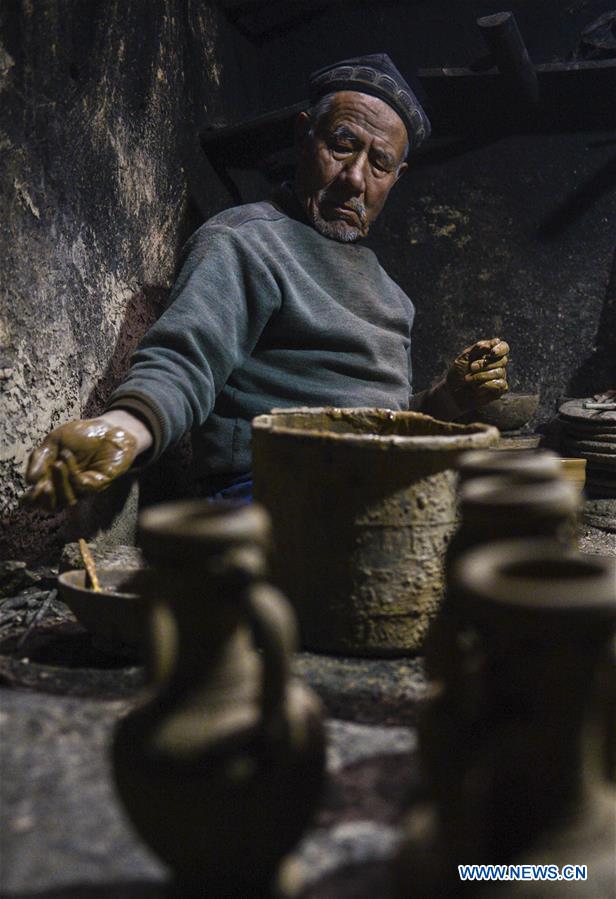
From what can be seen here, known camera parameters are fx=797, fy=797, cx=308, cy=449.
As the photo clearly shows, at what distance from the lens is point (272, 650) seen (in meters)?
0.77

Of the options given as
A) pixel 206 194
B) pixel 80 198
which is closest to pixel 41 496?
pixel 80 198

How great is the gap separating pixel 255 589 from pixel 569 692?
0.31 metres

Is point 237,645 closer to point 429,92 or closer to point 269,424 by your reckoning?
point 269,424

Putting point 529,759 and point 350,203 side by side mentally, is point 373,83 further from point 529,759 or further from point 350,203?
point 529,759

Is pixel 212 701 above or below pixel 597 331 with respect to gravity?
above

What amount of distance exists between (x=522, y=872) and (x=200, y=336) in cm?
168

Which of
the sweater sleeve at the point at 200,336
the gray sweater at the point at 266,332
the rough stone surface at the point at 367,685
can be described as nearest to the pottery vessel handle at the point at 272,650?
the rough stone surface at the point at 367,685

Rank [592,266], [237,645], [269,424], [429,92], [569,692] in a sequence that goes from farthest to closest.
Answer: [592,266]
[429,92]
[269,424]
[237,645]
[569,692]

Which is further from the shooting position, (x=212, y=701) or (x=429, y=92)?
(x=429, y=92)

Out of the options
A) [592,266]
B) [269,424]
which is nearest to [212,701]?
[269,424]

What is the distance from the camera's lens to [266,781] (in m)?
0.78

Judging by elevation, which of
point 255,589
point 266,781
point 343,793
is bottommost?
point 343,793

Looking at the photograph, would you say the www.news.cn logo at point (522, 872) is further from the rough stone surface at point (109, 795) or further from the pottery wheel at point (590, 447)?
the pottery wheel at point (590, 447)

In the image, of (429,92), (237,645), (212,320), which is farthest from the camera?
(429,92)
